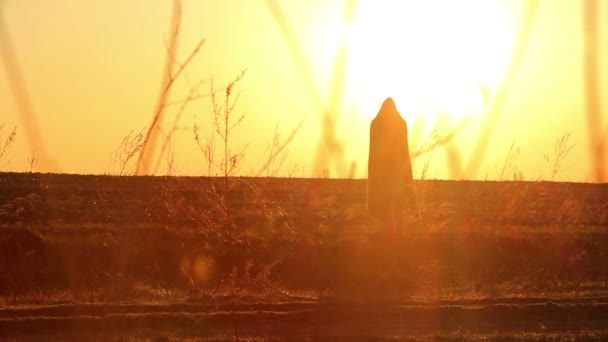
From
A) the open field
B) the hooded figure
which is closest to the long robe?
the hooded figure

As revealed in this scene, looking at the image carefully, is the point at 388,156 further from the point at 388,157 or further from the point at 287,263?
the point at 287,263

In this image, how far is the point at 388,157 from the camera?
19.5 metres

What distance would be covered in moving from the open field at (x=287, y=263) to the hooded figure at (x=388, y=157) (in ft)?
3.77

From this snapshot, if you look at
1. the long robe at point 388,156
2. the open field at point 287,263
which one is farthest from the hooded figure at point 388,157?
the open field at point 287,263

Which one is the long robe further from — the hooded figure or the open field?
the open field

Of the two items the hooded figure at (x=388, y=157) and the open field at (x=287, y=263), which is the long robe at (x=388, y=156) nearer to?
the hooded figure at (x=388, y=157)

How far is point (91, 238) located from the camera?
776 inches

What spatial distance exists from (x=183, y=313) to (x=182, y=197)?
10.8m

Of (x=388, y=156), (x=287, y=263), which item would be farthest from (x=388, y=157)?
(x=287, y=263)

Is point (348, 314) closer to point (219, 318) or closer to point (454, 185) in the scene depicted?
point (219, 318)

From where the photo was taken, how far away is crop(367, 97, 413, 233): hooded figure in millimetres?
19469

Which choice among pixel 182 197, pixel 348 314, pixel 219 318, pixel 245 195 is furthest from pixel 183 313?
pixel 245 195

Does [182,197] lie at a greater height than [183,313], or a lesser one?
greater

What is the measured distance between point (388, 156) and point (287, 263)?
113 inches
